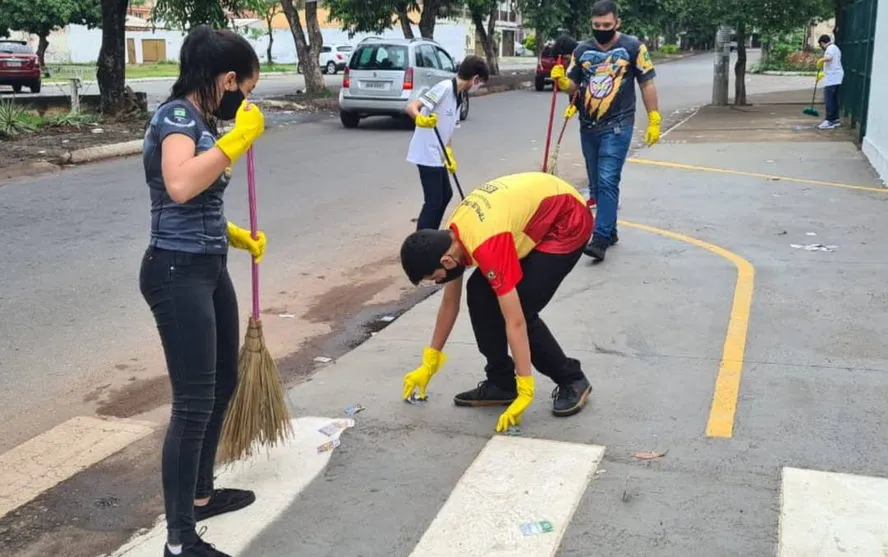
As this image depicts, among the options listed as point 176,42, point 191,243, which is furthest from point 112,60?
point 176,42

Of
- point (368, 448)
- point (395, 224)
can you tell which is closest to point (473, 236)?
point (368, 448)

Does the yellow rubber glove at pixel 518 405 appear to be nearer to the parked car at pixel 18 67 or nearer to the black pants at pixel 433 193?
the black pants at pixel 433 193

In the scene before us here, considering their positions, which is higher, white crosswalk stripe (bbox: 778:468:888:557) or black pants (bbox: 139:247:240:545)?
black pants (bbox: 139:247:240:545)

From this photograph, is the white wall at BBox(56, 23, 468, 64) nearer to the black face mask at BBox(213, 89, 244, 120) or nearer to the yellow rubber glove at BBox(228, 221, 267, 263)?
the yellow rubber glove at BBox(228, 221, 267, 263)

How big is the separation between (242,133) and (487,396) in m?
2.10

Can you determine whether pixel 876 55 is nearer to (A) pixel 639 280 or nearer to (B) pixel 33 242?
(A) pixel 639 280

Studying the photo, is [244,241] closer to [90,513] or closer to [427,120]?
[90,513]

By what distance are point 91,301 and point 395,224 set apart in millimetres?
3392

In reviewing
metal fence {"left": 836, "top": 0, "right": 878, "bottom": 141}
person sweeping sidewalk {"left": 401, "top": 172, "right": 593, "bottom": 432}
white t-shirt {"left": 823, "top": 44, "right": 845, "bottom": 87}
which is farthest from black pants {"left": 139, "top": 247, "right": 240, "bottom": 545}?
white t-shirt {"left": 823, "top": 44, "right": 845, "bottom": 87}

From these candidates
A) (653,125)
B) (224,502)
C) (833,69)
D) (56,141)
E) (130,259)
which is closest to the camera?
(224,502)

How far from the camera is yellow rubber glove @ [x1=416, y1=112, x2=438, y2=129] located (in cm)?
687

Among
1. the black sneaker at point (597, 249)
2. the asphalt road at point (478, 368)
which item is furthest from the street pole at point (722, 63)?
the black sneaker at point (597, 249)

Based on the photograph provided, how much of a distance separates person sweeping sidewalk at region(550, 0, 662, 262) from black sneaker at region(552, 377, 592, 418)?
118 inches

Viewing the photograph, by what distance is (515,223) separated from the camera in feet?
13.2
